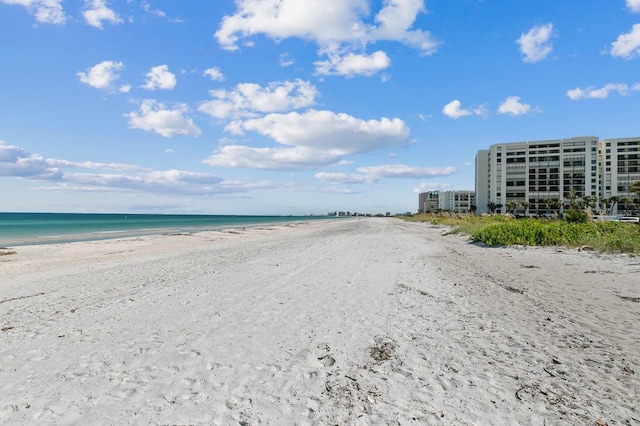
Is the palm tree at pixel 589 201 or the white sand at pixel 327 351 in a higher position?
the palm tree at pixel 589 201

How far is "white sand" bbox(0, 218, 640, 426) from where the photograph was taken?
3.46 m

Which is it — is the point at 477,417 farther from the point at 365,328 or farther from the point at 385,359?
the point at 365,328

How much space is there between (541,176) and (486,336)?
131711 millimetres

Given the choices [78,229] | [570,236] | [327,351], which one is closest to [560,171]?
[570,236]

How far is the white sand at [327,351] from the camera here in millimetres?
3455

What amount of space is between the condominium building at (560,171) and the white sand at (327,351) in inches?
4653

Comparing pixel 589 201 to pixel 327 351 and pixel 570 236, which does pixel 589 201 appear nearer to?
pixel 570 236

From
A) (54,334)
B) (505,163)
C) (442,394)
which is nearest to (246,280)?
(54,334)

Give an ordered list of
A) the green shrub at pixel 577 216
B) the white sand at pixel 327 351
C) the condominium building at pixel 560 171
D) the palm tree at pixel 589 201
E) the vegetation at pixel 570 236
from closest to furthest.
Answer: the white sand at pixel 327 351
the vegetation at pixel 570 236
the green shrub at pixel 577 216
the palm tree at pixel 589 201
the condominium building at pixel 560 171

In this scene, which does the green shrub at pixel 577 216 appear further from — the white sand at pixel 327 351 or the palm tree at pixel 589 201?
the palm tree at pixel 589 201

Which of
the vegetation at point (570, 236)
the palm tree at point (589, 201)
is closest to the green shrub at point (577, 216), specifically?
the vegetation at point (570, 236)

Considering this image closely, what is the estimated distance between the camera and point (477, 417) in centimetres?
328

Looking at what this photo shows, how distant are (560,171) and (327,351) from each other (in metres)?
134

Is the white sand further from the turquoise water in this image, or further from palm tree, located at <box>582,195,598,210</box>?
palm tree, located at <box>582,195,598,210</box>
